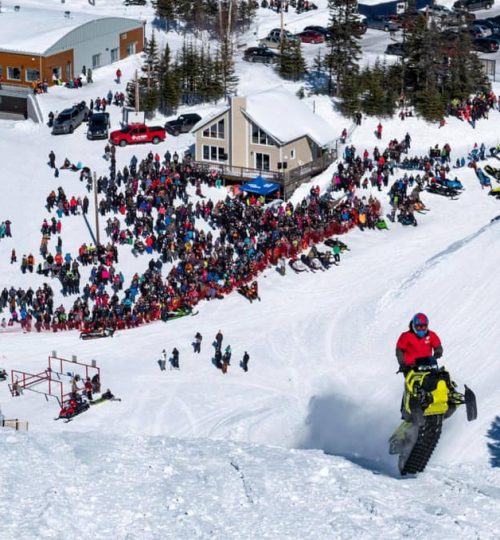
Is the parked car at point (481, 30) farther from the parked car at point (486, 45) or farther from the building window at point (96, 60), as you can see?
the building window at point (96, 60)

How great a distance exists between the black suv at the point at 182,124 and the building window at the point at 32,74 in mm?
11687

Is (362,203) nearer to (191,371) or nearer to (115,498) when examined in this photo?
(191,371)

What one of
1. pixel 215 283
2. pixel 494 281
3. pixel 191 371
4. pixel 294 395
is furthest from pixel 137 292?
pixel 494 281

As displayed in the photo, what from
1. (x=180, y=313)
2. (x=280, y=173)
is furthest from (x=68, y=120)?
(x=180, y=313)

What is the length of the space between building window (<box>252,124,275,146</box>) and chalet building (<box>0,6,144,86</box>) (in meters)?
17.6

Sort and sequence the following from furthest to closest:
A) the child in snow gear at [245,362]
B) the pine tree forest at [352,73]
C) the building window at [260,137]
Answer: the pine tree forest at [352,73] → the building window at [260,137] → the child in snow gear at [245,362]

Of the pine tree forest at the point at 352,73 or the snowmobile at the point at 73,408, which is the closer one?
the snowmobile at the point at 73,408

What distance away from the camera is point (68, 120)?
6575 cm

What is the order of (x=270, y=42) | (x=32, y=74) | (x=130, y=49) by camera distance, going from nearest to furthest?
(x=32, y=74)
(x=130, y=49)
(x=270, y=42)

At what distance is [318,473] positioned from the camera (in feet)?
76.9

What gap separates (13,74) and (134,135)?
14.2m

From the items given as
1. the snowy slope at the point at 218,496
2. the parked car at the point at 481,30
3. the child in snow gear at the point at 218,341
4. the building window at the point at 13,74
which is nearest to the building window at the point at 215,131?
the building window at the point at 13,74

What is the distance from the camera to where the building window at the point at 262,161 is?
6150 centimetres

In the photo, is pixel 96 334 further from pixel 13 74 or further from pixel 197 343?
pixel 13 74
